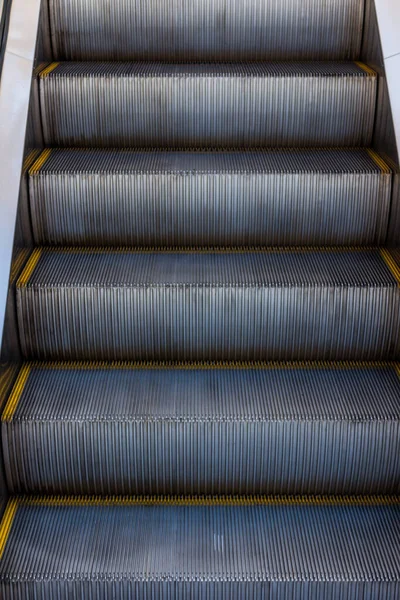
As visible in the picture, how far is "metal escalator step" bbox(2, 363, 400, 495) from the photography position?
9.20 feet

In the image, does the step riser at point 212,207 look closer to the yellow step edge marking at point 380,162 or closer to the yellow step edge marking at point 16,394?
the yellow step edge marking at point 380,162

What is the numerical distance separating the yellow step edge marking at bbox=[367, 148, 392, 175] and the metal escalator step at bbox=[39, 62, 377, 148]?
0.11 metres

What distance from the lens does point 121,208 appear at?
130 inches

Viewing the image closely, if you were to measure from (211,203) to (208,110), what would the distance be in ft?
1.95

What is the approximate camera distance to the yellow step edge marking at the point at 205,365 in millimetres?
3092

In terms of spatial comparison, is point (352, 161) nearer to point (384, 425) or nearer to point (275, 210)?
point (275, 210)

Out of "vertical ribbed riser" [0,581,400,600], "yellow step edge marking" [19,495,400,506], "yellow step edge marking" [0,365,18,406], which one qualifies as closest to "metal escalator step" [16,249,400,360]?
"yellow step edge marking" [0,365,18,406]

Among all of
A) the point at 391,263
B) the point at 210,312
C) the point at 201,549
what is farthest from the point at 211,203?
the point at 201,549

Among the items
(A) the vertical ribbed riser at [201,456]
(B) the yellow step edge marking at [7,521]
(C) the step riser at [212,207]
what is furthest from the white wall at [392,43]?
(B) the yellow step edge marking at [7,521]

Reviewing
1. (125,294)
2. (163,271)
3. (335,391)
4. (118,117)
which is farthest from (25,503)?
(118,117)

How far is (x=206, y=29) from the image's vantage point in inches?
151

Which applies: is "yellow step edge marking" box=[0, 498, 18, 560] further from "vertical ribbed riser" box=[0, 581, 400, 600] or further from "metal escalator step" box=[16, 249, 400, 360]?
"metal escalator step" box=[16, 249, 400, 360]

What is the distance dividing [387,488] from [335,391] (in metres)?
0.46

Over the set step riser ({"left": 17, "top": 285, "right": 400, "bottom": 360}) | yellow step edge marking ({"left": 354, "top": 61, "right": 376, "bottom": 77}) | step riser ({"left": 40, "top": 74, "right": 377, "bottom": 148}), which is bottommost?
step riser ({"left": 17, "top": 285, "right": 400, "bottom": 360})
